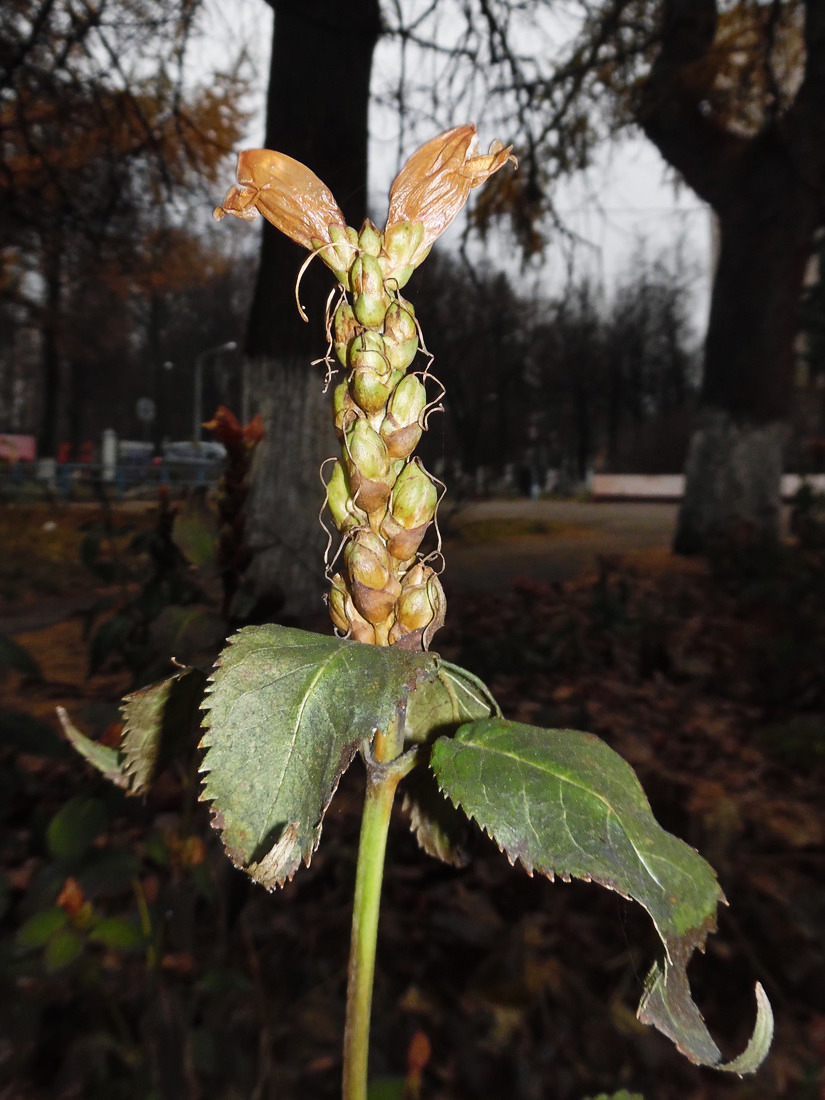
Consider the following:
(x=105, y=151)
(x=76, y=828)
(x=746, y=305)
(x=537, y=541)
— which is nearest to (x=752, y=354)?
(x=746, y=305)

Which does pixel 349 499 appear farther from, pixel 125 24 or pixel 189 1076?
pixel 125 24

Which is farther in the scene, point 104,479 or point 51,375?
point 51,375

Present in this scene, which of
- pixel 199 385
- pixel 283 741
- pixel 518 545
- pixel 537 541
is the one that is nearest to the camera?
pixel 283 741

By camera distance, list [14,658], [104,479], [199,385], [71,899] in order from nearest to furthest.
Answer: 1. [71,899]
2. [14,658]
3. [199,385]
4. [104,479]

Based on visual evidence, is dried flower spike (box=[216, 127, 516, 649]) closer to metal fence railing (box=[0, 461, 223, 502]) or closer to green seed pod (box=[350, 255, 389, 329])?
green seed pod (box=[350, 255, 389, 329])

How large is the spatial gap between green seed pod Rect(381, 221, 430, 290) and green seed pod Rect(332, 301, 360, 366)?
0.02 meters

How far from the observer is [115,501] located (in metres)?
3.07

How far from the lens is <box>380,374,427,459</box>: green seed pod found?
0.33m

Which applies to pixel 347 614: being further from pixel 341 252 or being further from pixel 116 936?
pixel 116 936

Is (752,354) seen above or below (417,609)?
above

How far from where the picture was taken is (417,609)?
1.15 ft

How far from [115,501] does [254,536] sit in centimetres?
60

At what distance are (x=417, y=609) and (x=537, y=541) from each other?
8009mm

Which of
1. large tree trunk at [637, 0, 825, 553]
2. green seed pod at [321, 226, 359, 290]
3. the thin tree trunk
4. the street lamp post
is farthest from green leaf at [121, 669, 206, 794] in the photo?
the thin tree trunk
